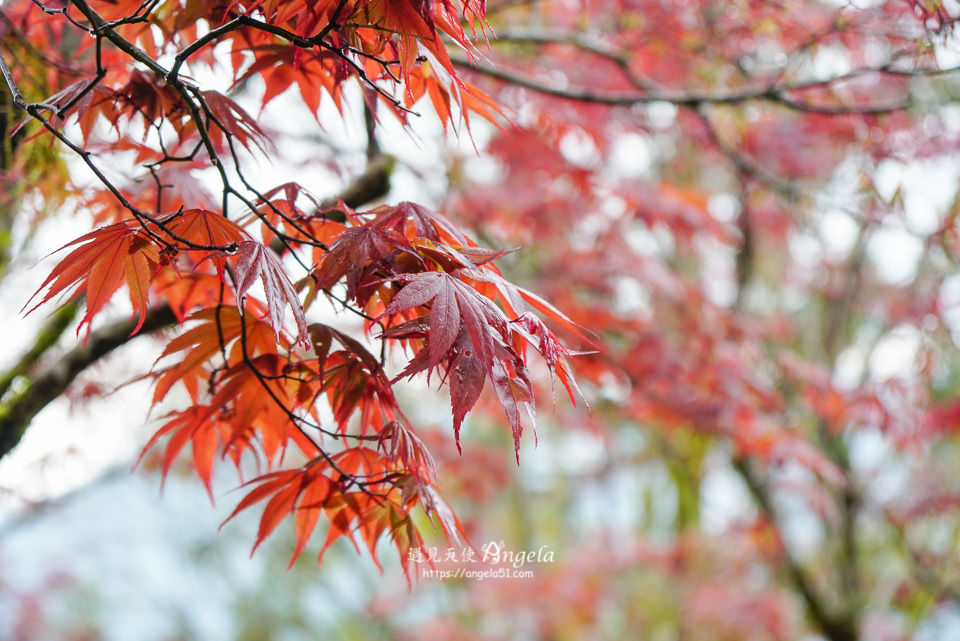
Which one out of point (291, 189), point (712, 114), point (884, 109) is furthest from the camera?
point (712, 114)

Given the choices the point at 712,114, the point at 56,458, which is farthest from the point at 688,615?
the point at 56,458

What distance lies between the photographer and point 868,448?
5.23 m

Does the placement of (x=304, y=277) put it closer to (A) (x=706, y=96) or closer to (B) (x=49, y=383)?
(B) (x=49, y=383)

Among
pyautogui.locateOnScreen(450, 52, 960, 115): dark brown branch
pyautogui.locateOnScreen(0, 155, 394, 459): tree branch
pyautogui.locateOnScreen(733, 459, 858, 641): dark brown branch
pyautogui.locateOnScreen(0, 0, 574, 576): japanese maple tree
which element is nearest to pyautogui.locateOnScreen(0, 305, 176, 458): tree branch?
pyautogui.locateOnScreen(0, 155, 394, 459): tree branch

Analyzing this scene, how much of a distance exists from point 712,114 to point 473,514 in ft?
10.8

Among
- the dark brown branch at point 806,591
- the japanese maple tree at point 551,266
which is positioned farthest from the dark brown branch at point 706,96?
the dark brown branch at point 806,591

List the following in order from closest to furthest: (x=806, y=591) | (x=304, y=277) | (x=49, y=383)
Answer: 1. (x=304, y=277)
2. (x=49, y=383)
3. (x=806, y=591)

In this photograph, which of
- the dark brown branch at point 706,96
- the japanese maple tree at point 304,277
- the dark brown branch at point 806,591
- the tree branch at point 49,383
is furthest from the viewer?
the dark brown branch at point 806,591

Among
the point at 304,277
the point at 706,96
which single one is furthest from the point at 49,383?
the point at 706,96

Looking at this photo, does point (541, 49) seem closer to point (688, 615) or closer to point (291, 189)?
point (291, 189)

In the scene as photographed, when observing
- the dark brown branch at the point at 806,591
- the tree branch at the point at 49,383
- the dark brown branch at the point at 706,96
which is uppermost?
the dark brown branch at the point at 706,96

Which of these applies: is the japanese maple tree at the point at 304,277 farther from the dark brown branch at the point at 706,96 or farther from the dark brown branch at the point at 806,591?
the dark brown branch at the point at 806,591

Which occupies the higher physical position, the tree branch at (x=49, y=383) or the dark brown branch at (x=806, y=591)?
the tree branch at (x=49, y=383)

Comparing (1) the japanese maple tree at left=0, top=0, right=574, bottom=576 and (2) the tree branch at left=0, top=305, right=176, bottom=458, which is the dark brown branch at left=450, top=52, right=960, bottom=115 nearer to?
(1) the japanese maple tree at left=0, top=0, right=574, bottom=576
